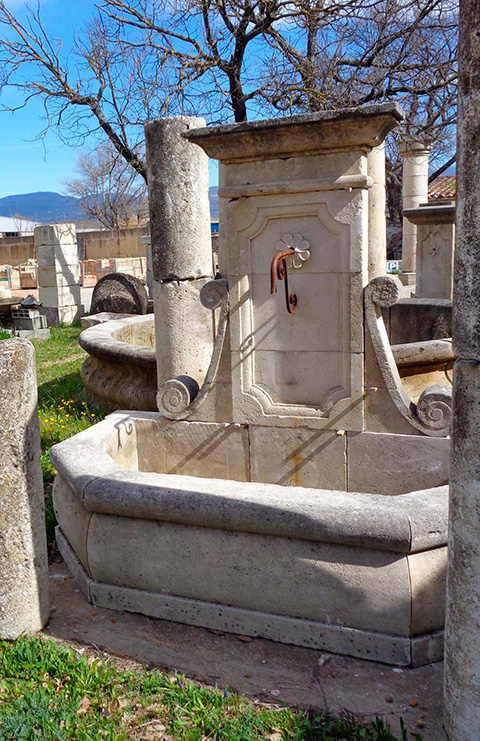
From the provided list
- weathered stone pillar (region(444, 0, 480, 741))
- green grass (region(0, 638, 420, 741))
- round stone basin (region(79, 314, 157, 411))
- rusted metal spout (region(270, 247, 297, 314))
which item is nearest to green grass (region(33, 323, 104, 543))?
round stone basin (region(79, 314, 157, 411))

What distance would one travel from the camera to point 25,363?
3.15 m

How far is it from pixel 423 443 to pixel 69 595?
1.99 metres

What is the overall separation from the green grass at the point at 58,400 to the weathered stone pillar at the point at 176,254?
126 centimetres

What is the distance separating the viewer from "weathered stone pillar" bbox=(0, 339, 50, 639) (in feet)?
10.3

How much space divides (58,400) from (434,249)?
5638 millimetres

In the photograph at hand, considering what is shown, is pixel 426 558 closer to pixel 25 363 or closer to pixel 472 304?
pixel 472 304

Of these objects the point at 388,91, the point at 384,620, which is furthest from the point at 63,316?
the point at 384,620

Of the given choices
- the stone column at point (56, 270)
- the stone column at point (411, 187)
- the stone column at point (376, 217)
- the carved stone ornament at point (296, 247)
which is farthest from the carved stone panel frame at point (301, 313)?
the stone column at point (411, 187)

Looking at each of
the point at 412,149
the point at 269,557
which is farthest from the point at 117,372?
the point at 412,149

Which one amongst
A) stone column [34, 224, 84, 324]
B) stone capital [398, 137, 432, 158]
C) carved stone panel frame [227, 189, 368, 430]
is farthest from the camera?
stone capital [398, 137, 432, 158]

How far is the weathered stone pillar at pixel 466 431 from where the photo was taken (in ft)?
6.80

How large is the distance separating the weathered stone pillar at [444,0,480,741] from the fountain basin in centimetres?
48

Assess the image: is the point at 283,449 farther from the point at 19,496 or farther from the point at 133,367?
the point at 133,367

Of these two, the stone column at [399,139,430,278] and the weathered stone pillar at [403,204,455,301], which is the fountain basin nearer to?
the weathered stone pillar at [403,204,455,301]
